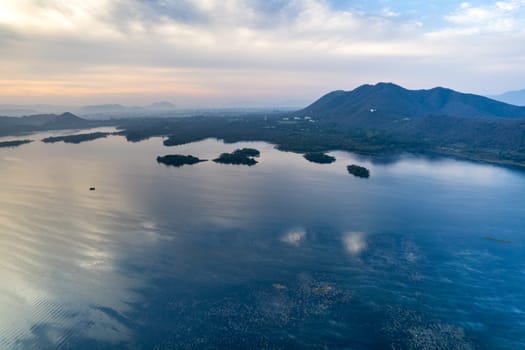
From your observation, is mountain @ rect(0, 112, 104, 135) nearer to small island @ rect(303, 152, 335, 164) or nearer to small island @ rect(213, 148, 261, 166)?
small island @ rect(213, 148, 261, 166)

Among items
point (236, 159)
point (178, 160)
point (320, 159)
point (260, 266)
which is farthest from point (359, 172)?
point (260, 266)

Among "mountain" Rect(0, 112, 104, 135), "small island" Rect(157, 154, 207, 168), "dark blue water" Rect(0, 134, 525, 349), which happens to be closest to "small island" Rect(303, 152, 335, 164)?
"dark blue water" Rect(0, 134, 525, 349)

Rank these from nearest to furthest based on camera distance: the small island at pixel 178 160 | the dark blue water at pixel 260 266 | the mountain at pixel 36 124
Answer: the dark blue water at pixel 260 266 → the small island at pixel 178 160 → the mountain at pixel 36 124

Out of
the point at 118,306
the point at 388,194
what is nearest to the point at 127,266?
the point at 118,306

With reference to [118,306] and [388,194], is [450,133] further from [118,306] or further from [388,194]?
[118,306]

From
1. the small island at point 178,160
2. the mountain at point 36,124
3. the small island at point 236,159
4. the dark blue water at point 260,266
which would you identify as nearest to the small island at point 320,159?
the small island at point 236,159

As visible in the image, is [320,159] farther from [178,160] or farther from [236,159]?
[178,160]

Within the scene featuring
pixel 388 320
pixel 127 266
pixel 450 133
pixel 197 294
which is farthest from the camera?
pixel 450 133

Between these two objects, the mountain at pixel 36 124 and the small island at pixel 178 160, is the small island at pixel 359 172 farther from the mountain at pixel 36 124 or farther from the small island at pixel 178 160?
the mountain at pixel 36 124
